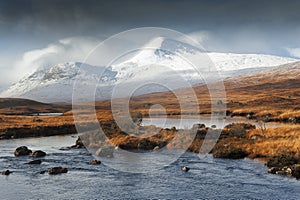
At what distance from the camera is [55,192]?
1004 inches

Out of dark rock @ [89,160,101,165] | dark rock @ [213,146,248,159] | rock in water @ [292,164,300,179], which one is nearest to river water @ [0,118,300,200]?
dark rock @ [89,160,101,165]

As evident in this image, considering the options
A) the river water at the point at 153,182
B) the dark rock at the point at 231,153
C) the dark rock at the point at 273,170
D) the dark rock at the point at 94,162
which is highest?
the dark rock at the point at 231,153

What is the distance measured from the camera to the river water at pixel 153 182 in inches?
982

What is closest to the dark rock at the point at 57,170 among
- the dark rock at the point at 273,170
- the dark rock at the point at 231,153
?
the dark rock at the point at 231,153

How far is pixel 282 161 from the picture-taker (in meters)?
32.8

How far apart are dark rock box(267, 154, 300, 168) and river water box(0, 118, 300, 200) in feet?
3.37

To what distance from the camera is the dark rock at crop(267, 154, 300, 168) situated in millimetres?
32188

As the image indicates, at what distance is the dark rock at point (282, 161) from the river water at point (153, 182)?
1026mm

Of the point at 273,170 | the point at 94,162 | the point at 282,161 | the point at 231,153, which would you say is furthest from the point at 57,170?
the point at 282,161

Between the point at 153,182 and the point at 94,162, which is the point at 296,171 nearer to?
the point at 153,182

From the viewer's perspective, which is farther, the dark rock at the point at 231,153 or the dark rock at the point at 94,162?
the dark rock at the point at 231,153

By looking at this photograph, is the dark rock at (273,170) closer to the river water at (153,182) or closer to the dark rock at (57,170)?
the river water at (153,182)

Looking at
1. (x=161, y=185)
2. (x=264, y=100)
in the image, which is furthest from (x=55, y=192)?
(x=264, y=100)

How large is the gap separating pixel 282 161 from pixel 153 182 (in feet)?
42.7
